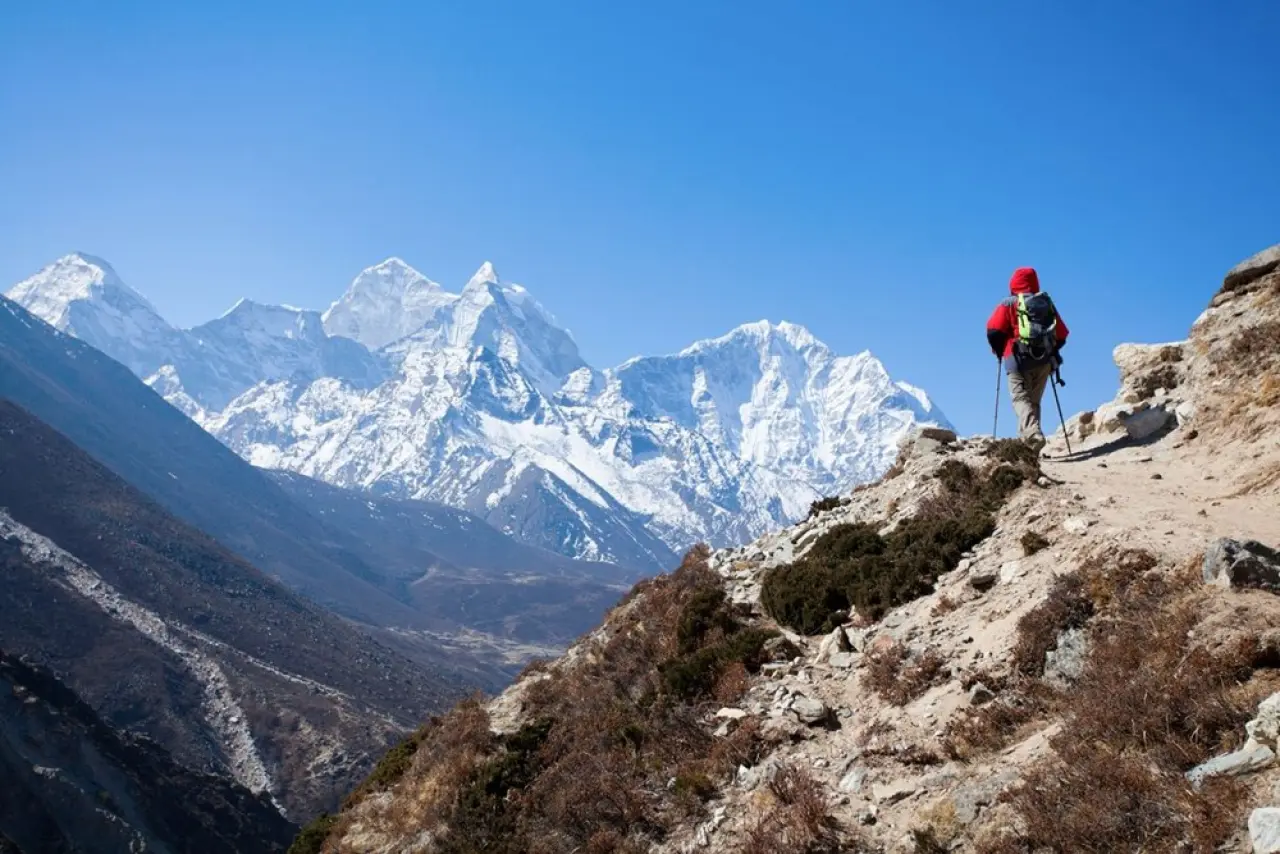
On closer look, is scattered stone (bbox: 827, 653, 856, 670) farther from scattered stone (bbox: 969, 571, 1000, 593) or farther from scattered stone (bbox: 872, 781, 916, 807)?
scattered stone (bbox: 872, 781, 916, 807)

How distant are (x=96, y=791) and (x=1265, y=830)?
302 ft

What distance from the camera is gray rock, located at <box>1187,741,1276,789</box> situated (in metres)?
7.70

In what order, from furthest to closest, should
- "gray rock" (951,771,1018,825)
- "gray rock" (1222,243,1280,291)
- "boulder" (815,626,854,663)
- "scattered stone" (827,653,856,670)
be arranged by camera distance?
"gray rock" (1222,243,1280,291) < "boulder" (815,626,854,663) < "scattered stone" (827,653,856,670) < "gray rock" (951,771,1018,825)

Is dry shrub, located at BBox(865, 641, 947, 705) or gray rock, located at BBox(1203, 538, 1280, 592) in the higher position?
gray rock, located at BBox(1203, 538, 1280, 592)

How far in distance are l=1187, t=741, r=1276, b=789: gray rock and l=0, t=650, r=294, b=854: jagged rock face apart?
79.2 m

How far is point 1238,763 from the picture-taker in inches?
307

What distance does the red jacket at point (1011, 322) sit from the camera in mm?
19406

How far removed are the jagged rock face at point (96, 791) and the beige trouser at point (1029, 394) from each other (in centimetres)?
7515

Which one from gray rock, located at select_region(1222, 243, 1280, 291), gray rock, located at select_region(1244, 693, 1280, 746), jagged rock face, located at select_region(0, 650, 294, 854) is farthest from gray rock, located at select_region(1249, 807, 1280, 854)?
jagged rock face, located at select_region(0, 650, 294, 854)

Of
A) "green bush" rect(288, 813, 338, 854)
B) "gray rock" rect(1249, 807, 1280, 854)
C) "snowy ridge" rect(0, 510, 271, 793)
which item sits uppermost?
"gray rock" rect(1249, 807, 1280, 854)

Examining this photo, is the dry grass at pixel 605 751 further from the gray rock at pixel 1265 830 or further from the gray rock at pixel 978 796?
the gray rock at pixel 1265 830

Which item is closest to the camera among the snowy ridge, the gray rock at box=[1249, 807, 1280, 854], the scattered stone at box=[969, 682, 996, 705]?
the gray rock at box=[1249, 807, 1280, 854]

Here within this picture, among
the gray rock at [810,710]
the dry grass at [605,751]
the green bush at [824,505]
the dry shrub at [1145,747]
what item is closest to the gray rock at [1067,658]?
the dry shrub at [1145,747]

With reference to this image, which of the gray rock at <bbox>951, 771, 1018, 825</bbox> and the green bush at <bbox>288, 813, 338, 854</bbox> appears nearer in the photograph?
the gray rock at <bbox>951, 771, 1018, 825</bbox>
